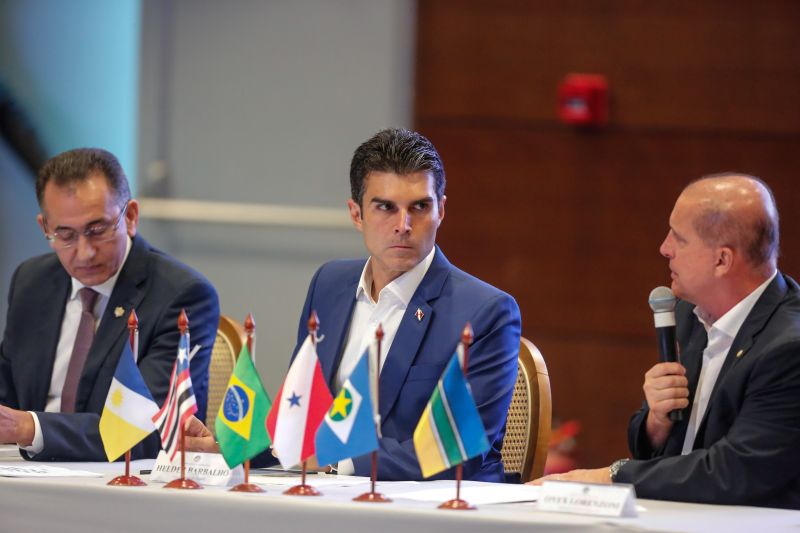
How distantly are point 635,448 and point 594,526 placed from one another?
0.77 metres

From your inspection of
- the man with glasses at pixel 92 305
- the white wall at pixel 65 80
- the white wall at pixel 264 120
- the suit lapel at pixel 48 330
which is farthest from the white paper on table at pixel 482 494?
the white wall at pixel 65 80

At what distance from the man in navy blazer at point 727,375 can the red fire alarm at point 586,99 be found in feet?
8.96

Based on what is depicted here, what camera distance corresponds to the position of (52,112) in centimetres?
657

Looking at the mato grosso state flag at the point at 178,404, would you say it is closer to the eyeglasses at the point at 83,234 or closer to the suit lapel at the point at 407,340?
the suit lapel at the point at 407,340

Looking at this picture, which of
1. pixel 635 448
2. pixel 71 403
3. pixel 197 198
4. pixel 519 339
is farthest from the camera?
pixel 197 198

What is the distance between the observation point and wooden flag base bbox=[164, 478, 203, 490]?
2594 millimetres

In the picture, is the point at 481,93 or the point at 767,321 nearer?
the point at 767,321

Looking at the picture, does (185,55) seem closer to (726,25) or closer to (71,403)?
(726,25)

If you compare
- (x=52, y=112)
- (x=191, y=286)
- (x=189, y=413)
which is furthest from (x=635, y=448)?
(x=52, y=112)

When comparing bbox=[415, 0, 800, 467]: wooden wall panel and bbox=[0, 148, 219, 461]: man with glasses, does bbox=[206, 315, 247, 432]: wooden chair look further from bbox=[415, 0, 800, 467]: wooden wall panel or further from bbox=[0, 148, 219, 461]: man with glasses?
bbox=[415, 0, 800, 467]: wooden wall panel

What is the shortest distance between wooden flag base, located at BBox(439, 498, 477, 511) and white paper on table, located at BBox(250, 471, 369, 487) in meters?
0.40

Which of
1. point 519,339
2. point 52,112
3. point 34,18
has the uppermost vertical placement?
point 34,18

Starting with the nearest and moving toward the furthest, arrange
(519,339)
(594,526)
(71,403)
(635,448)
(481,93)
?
(594,526) < (635,448) < (519,339) < (71,403) < (481,93)

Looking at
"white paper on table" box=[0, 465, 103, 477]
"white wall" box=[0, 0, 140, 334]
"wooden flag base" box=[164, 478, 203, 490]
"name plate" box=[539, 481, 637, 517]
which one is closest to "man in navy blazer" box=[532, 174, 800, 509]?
"name plate" box=[539, 481, 637, 517]
